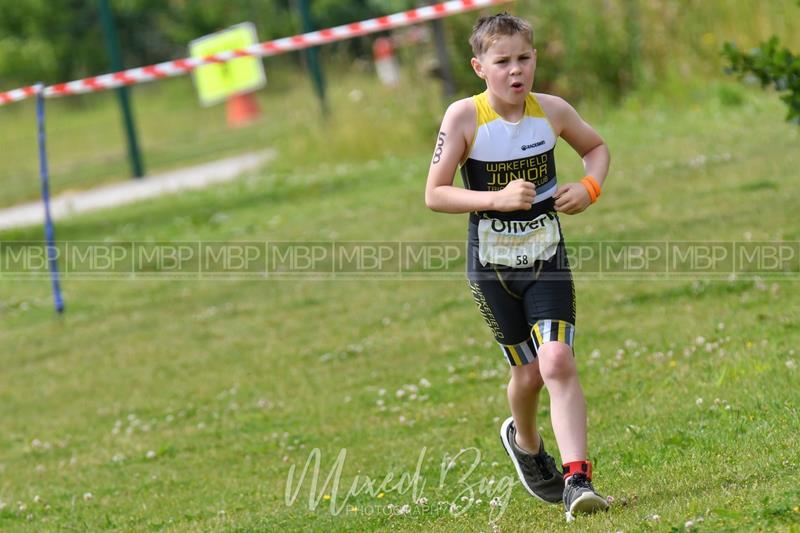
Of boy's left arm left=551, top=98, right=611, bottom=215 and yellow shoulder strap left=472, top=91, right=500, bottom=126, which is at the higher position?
yellow shoulder strap left=472, top=91, right=500, bottom=126

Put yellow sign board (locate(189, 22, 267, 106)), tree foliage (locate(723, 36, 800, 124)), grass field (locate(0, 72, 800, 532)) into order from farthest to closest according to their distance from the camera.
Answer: yellow sign board (locate(189, 22, 267, 106)) → tree foliage (locate(723, 36, 800, 124)) → grass field (locate(0, 72, 800, 532))

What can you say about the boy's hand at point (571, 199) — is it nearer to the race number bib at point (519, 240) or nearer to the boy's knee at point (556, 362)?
the race number bib at point (519, 240)

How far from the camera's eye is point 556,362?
525cm

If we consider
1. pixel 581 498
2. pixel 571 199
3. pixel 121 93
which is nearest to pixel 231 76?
pixel 121 93

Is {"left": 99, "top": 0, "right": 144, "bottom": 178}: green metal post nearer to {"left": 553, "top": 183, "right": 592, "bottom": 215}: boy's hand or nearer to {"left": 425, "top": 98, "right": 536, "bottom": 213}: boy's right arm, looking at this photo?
{"left": 425, "top": 98, "right": 536, "bottom": 213}: boy's right arm

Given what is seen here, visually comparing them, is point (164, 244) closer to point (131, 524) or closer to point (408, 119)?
point (408, 119)

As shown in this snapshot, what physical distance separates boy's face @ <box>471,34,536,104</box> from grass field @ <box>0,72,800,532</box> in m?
1.76

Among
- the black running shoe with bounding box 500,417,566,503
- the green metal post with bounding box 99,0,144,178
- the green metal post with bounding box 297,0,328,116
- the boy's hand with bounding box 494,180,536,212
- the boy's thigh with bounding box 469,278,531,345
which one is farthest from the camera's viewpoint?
the green metal post with bounding box 297,0,328,116

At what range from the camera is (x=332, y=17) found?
1258 inches

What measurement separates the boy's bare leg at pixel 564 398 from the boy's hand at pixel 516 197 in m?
0.62

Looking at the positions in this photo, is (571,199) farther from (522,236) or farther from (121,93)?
(121,93)

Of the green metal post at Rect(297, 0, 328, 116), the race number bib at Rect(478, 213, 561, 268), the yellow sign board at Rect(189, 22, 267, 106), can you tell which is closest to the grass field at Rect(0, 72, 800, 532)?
the race number bib at Rect(478, 213, 561, 268)

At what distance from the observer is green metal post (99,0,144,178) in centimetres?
2072

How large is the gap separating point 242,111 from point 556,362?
26174 millimetres
